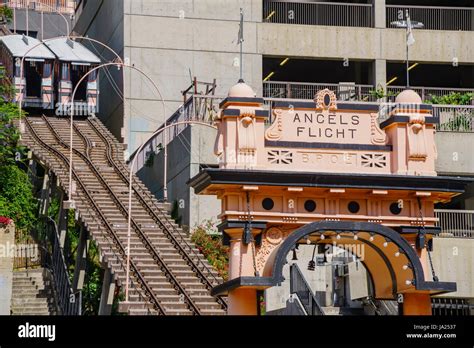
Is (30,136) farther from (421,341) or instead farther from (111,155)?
(421,341)

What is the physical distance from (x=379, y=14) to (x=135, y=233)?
19.8 m

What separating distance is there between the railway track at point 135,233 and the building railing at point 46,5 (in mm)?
35045

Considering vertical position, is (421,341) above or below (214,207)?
below

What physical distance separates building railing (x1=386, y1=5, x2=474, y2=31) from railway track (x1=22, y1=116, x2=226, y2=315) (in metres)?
14.4

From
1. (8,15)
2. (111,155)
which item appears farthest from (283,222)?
(8,15)

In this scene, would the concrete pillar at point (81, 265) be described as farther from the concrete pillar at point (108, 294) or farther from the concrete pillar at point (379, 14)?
the concrete pillar at point (379, 14)

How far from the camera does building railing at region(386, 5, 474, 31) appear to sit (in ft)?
195

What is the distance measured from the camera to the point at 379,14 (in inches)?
2243

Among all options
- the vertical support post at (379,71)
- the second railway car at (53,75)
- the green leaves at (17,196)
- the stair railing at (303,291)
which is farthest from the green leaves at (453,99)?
the second railway car at (53,75)

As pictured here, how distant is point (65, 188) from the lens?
45750 millimetres

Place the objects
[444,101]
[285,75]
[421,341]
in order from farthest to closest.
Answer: [285,75] → [444,101] → [421,341]

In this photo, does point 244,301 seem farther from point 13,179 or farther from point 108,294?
point 13,179

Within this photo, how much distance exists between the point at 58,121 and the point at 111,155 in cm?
861

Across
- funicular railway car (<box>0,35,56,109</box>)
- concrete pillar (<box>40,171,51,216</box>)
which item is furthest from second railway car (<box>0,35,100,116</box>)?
concrete pillar (<box>40,171,51,216</box>)
